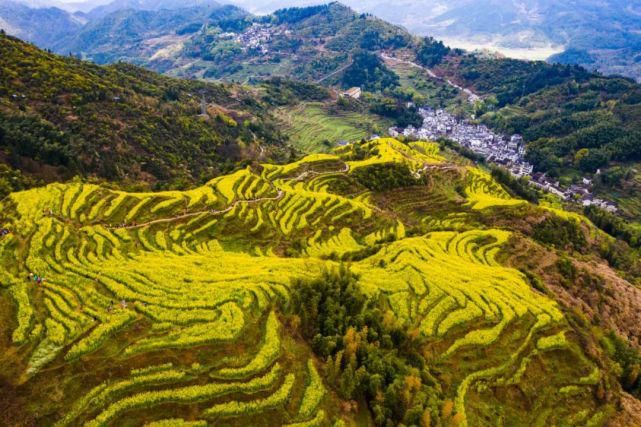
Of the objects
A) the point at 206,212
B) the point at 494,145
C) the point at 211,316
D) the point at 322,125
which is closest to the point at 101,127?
the point at 206,212

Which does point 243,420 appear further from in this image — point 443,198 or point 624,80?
point 624,80

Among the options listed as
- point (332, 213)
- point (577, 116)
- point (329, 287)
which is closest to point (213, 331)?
point (329, 287)

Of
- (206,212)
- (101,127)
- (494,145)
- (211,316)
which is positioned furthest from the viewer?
(494,145)

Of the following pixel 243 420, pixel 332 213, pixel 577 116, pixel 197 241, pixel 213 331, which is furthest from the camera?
pixel 577 116

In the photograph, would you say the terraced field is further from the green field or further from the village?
the green field

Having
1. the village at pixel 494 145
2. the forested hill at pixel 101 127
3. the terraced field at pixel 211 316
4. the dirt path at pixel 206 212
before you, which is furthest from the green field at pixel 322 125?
the terraced field at pixel 211 316

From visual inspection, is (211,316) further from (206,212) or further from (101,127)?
(101,127)
